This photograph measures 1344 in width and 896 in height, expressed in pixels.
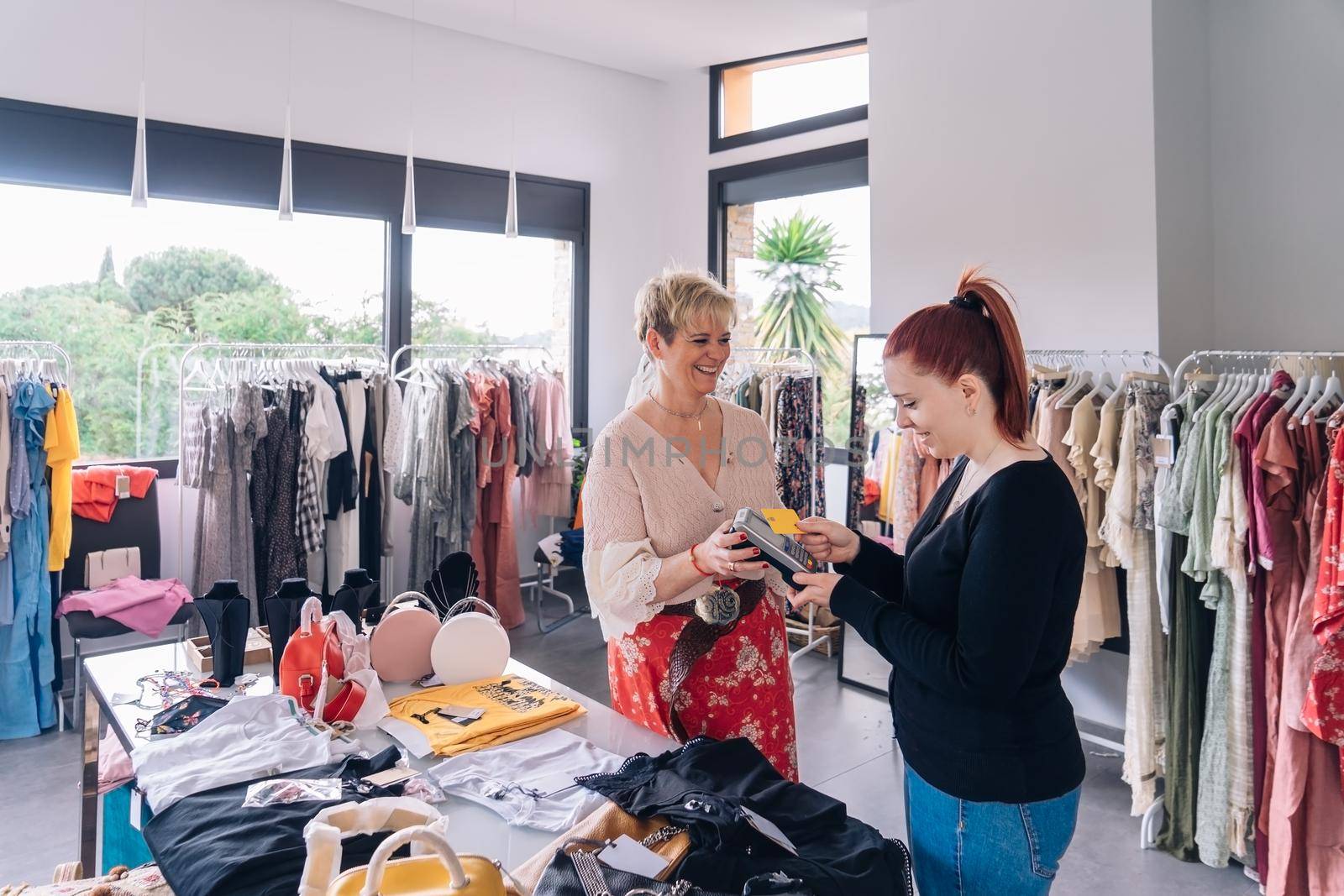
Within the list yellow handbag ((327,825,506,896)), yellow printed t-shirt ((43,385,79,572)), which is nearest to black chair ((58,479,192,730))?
yellow printed t-shirt ((43,385,79,572))

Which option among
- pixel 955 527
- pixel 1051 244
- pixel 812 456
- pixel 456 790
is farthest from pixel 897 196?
pixel 456 790

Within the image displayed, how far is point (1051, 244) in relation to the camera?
3846 millimetres

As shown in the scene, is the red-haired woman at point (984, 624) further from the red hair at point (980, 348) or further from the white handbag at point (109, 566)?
the white handbag at point (109, 566)

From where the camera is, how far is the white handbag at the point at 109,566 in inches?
160

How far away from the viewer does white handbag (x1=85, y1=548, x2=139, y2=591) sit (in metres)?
4.07

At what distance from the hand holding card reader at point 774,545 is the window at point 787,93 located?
154 inches

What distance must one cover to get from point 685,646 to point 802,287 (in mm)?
3990

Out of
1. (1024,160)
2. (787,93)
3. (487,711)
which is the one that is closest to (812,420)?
(1024,160)

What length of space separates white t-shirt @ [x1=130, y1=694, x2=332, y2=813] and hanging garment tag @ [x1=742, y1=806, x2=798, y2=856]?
79cm

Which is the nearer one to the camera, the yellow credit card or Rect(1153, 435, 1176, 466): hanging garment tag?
the yellow credit card

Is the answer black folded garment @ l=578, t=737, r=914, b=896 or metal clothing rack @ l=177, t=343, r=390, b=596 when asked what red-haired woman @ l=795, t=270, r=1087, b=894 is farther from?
metal clothing rack @ l=177, t=343, r=390, b=596

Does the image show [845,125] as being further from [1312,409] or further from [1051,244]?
[1312,409]

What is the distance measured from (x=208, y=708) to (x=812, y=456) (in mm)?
3207

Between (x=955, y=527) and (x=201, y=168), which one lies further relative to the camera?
(x=201, y=168)
